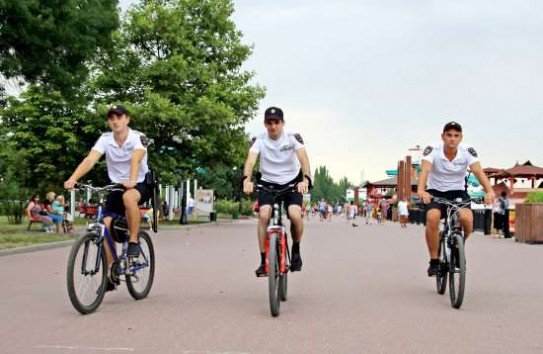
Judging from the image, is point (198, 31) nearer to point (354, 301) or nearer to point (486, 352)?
point (354, 301)

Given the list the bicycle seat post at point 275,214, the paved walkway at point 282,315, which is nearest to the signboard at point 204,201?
the paved walkway at point 282,315

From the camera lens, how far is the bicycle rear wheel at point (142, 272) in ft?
25.1

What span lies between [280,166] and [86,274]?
205 centimetres

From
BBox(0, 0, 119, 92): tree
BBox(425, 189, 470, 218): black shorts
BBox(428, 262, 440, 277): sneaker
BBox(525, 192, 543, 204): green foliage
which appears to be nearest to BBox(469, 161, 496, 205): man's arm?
BBox(425, 189, 470, 218): black shorts

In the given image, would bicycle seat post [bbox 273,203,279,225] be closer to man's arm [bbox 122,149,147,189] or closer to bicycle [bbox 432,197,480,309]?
man's arm [bbox 122,149,147,189]

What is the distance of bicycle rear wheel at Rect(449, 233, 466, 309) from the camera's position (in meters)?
7.35

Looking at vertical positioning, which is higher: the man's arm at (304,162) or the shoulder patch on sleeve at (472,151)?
the shoulder patch on sleeve at (472,151)

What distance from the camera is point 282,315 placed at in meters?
6.87

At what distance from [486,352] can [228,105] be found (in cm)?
3218

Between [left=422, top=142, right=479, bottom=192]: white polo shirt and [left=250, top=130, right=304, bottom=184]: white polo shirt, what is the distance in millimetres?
1472

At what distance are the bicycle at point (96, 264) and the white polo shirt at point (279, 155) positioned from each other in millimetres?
1204

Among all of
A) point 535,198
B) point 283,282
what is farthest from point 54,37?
point 535,198

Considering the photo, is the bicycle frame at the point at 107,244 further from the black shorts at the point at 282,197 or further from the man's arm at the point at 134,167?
the black shorts at the point at 282,197

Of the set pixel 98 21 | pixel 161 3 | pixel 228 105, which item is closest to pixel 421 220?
pixel 228 105
